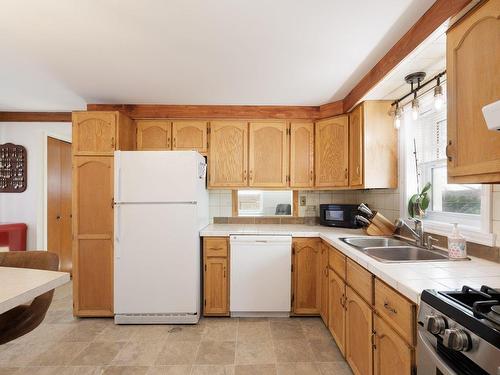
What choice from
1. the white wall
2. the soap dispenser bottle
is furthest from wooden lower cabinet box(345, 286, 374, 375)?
the white wall

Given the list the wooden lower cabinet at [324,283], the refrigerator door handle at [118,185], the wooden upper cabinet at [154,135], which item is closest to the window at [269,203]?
the wooden lower cabinet at [324,283]

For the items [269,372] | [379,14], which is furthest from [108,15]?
[269,372]

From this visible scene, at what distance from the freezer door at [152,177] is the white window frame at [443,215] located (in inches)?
73.9

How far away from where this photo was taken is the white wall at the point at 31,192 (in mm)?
3311

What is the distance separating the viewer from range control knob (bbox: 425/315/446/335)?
2.81 ft

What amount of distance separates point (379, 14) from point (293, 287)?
226cm

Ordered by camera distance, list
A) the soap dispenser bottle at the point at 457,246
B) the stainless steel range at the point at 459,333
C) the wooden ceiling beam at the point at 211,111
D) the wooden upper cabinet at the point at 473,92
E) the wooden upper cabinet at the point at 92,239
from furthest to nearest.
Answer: the wooden ceiling beam at the point at 211,111 → the wooden upper cabinet at the point at 92,239 → the soap dispenser bottle at the point at 457,246 → the wooden upper cabinet at the point at 473,92 → the stainless steel range at the point at 459,333

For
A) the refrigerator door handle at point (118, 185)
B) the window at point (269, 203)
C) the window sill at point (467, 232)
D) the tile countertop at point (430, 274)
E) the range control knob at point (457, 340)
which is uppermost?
the refrigerator door handle at point (118, 185)

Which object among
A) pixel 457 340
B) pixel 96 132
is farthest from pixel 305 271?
pixel 96 132

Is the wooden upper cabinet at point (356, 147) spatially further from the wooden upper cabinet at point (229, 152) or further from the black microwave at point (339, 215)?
the wooden upper cabinet at point (229, 152)

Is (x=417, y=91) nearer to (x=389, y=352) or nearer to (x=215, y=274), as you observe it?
(x=389, y=352)

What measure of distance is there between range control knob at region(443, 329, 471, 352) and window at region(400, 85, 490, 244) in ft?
3.20

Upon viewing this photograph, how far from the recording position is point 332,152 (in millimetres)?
2764

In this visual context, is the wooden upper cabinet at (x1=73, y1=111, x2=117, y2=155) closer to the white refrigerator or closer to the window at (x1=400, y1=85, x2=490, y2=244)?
the white refrigerator
